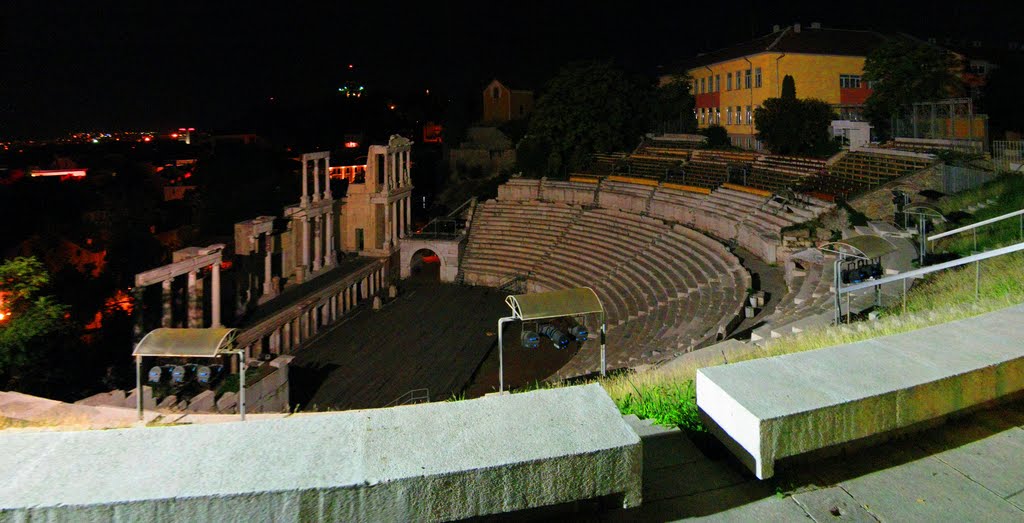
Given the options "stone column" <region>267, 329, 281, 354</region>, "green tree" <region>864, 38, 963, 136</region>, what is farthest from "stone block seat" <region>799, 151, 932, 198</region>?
"stone column" <region>267, 329, 281, 354</region>

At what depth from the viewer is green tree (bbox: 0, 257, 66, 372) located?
20125mm

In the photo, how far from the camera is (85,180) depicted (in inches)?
2509

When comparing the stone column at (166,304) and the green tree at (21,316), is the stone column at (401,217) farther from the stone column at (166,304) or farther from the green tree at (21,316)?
the green tree at (21,316)

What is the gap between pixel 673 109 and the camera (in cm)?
4934

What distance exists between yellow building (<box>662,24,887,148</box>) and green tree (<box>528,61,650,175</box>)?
5.55 m

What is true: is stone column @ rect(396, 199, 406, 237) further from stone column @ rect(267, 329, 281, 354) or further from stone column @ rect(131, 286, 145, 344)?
stone column @ rect(131, 286, 145, 344)

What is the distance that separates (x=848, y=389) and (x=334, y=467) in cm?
265

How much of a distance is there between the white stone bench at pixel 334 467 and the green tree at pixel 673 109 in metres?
46.8

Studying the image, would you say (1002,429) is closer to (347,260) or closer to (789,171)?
(789,171)

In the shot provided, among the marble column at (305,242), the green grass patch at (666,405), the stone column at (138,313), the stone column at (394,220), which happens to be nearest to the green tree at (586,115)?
the stone column at (394,220)

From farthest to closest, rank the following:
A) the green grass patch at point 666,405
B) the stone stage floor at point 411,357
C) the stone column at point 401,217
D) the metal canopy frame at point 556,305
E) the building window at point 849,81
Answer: the stone column at point 401,217
the building window at point 849,81
the stone stage floor at point 411,357
the metal canopy frame at point 556,305
the green grass patch at point 666,405

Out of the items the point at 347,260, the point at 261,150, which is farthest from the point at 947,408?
the point at 261,150

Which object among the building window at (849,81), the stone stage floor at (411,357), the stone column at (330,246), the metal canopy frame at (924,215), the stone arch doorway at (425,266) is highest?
the building window at (849,81)

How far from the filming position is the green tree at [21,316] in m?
20.1
